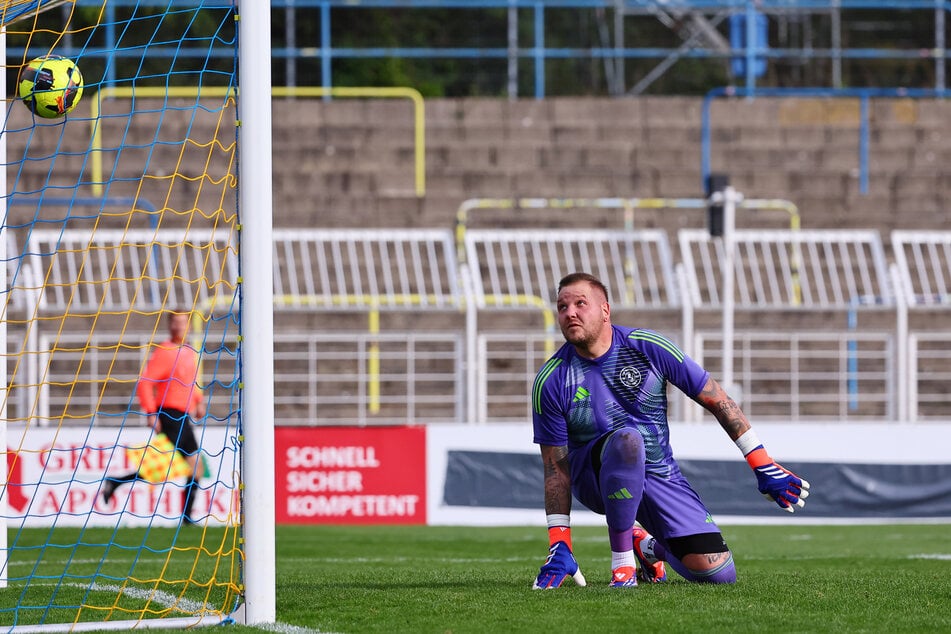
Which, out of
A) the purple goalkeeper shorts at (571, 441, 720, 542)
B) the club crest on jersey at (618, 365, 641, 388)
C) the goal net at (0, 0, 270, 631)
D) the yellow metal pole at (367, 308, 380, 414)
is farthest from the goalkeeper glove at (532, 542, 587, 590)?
the yellow metal pole at (367, 308, 380, 414)

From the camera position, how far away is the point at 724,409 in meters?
6.31

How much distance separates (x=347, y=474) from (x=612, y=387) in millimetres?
7000

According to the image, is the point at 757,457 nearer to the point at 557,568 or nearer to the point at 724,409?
the point at 724,409

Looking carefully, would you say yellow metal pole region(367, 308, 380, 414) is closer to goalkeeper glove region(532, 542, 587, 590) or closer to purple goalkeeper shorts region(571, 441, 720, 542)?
purple goalkeeper shorts region(571, 441, 720, 542)

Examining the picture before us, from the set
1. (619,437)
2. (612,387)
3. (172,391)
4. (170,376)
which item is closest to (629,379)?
(612,387)

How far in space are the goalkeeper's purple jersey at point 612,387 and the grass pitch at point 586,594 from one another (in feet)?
2.32

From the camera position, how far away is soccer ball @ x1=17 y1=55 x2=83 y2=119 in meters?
7.14

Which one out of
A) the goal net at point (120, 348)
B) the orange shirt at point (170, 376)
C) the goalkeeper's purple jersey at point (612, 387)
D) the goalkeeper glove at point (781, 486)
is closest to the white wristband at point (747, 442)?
the goalkeeper glove at point (781, 486)

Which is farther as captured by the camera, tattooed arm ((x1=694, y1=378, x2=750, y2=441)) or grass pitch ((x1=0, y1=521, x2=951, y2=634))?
tattooed arm ((x1=694, y1=378, x2=750, y2=441))

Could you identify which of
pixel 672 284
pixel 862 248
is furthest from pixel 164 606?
pixel 862 248

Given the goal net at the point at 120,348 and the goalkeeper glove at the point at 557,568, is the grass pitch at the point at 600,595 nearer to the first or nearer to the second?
the goalkeeper glove at the point at 557,568

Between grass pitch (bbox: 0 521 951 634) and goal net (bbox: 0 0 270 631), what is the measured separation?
28cm

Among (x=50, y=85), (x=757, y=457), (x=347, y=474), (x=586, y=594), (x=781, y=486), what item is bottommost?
(x=347, y=474)

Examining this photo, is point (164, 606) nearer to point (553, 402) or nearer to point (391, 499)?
point (553, 402)
